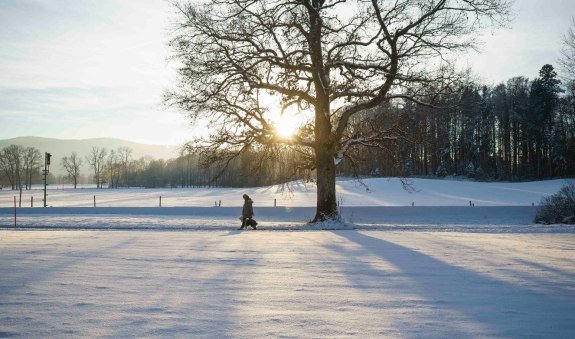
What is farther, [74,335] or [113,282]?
Result: [113,282]

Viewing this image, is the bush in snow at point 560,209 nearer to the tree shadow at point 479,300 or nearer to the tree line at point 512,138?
the tree shadow at point 479,300

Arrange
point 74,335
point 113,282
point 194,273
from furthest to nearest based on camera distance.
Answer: point 194,273 < point 113,282 < point 74,335

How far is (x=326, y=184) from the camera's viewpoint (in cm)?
1791

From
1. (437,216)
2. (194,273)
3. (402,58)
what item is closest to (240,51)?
(402,58)

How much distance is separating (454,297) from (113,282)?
4.72 m

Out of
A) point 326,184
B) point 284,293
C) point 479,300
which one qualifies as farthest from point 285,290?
point 326,184

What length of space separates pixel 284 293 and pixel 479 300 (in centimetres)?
246

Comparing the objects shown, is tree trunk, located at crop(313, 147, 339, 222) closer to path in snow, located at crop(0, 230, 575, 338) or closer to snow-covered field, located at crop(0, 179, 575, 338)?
snow-covered field, located at crop(0, 179, 575, 338)

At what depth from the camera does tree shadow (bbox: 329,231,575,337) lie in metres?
3.86

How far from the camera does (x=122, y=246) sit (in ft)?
30.6

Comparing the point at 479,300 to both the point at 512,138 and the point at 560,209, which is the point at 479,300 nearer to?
the point at 560,209

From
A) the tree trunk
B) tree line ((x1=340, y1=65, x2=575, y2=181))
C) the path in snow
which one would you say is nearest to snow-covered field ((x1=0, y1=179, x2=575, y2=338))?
the path in snow

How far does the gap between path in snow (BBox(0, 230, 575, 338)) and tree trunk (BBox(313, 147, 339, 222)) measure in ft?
30.9

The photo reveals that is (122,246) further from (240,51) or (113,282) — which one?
(240,51)
